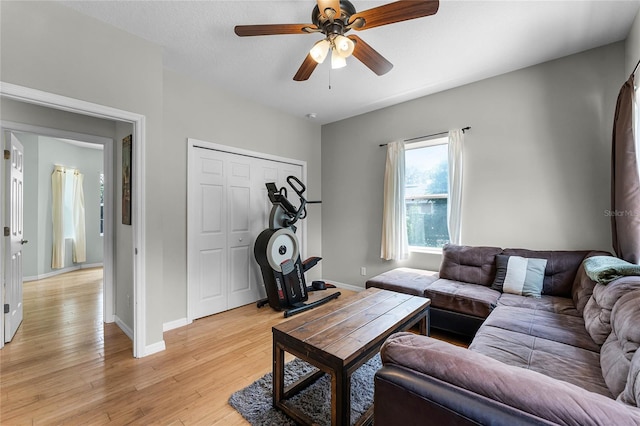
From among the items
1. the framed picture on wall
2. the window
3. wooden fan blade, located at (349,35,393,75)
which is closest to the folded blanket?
the window

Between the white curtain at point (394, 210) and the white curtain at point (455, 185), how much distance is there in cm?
62

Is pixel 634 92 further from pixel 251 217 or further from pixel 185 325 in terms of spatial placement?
pixel 185 325

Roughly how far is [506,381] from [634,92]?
104 inches

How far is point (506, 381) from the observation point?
78 cm

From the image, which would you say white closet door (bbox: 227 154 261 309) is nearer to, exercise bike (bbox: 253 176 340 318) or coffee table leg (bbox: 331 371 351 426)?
exercise bike (bbox: 253 176 340 318)

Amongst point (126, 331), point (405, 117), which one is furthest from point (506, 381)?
point (405, 117)

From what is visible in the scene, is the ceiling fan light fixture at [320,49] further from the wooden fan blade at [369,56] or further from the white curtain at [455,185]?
the white curtain at [455,185]

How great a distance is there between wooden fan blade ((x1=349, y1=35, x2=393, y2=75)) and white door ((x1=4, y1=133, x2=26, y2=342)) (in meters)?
3.28

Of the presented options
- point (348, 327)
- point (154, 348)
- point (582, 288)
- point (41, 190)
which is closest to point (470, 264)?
point (582, 288)

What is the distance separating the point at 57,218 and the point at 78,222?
1.53ft

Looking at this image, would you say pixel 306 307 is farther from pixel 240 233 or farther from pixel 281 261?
pixel 240 233

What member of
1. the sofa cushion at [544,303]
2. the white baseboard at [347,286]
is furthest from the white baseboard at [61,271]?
the sofa cushion at [544,303]

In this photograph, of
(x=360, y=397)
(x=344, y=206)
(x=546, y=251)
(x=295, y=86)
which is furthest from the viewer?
(x=344, y=206)

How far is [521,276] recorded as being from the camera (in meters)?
2.53
